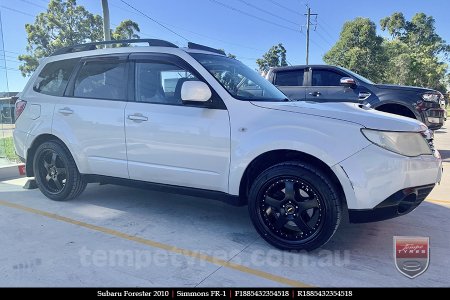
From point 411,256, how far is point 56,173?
4.13 metres

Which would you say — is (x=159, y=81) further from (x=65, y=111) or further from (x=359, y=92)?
(x=359, y=92)

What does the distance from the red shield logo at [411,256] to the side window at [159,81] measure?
97.3 inches

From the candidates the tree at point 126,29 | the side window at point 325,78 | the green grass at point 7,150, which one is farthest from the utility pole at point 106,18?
the tree at point 126,29

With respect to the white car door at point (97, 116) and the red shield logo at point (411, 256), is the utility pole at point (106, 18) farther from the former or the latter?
the red shield logo at point (411, 256)

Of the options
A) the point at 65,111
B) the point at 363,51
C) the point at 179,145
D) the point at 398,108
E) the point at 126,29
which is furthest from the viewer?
the point at 363,51

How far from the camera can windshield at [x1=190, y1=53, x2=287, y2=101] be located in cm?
378

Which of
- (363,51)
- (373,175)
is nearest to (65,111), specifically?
(373,175)

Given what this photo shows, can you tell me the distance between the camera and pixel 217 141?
3.59 m

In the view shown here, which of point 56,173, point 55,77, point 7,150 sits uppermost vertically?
point 55,77

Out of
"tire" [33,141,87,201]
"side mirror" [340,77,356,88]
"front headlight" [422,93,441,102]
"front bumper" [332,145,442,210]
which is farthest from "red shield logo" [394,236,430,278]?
"front headlight" [422,93,441,102]

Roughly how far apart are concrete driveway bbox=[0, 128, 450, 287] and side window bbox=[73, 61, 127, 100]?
1.41 metres

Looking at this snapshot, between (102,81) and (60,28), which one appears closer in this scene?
(102,81)

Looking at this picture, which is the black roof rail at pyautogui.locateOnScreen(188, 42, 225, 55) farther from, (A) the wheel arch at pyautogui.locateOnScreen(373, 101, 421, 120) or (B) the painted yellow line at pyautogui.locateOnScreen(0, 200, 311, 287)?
(A) the wheel arch at pyautogui.locateOnScreen(373, 101, 421, 120)

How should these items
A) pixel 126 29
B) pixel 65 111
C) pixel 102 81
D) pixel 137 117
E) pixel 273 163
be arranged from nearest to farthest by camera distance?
pixel 273 163, pixel 137 117, pixel 102 81, pixel 65 111, pixel 126 29
